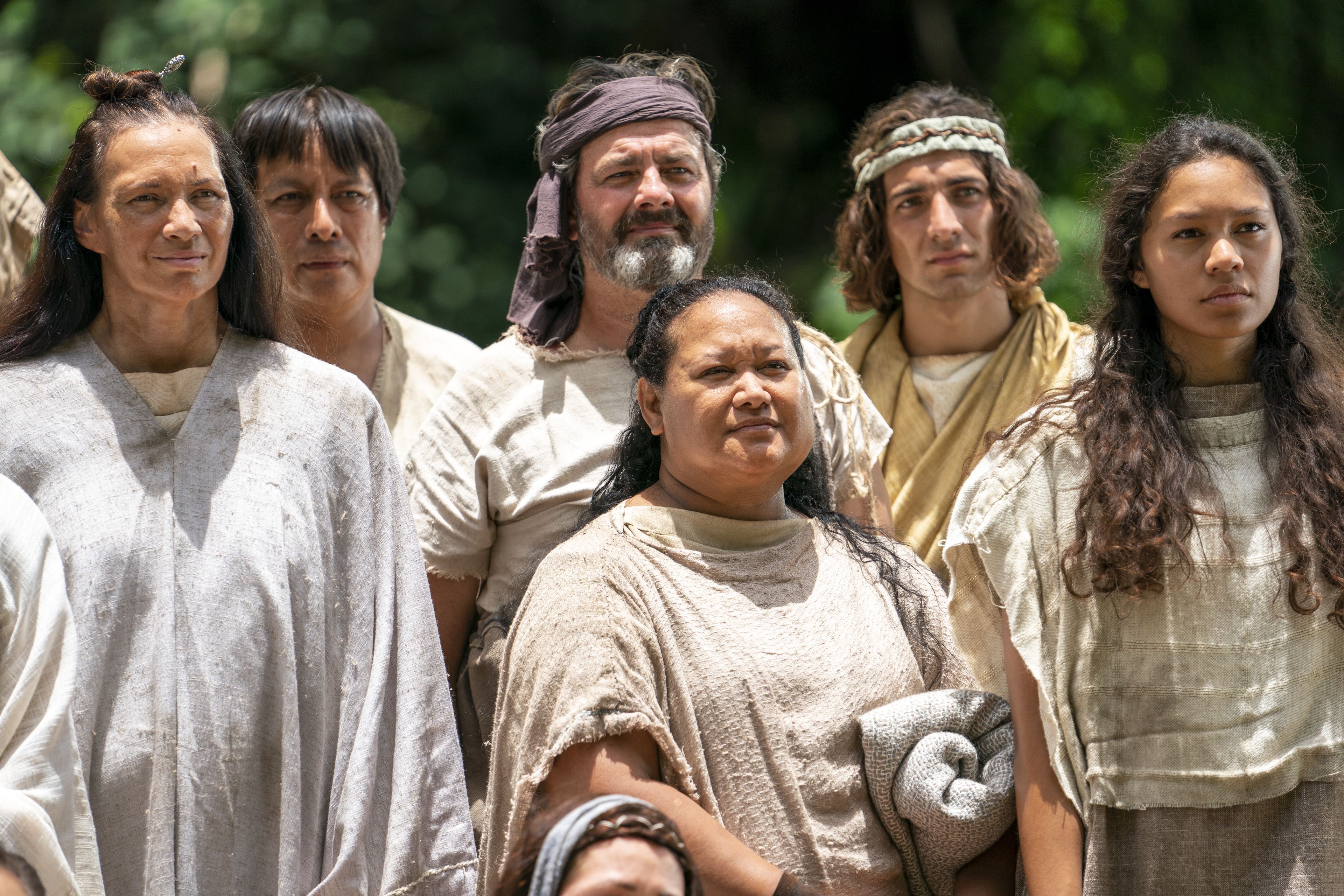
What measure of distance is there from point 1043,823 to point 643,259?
1.58 m

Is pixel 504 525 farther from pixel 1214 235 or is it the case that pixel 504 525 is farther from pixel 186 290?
pixel 1214 235

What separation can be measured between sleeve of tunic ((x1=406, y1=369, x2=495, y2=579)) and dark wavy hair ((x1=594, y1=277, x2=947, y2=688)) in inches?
13.4

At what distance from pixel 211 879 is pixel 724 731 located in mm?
909

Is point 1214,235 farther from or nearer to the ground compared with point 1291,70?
nearer to the ground

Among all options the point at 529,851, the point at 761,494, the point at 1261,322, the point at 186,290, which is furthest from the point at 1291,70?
the point at 529,851

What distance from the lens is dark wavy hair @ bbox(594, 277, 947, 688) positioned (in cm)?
314

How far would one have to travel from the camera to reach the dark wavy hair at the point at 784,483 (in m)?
3.14

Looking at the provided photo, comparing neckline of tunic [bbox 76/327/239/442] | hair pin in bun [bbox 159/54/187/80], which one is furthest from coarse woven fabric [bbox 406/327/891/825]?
hair pin in bun [bbox 159/54/187/80]

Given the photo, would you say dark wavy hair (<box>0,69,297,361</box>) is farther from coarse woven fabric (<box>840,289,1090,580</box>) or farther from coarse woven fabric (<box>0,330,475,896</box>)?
coarse woven fabric (<box>840,289,1090,580</box>)

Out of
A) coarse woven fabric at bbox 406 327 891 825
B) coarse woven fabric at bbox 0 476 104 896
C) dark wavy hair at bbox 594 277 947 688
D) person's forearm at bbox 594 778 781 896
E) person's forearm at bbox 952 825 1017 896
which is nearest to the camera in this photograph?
coarse woven fabric at bbox 0 476 104 896

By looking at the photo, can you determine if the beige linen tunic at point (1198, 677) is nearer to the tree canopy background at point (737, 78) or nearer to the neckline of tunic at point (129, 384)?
the neckline of tunic at point (129, 384)

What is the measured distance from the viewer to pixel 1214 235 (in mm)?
2998

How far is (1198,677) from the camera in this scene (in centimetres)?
287

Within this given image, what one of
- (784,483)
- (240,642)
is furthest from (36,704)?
(784,483)
